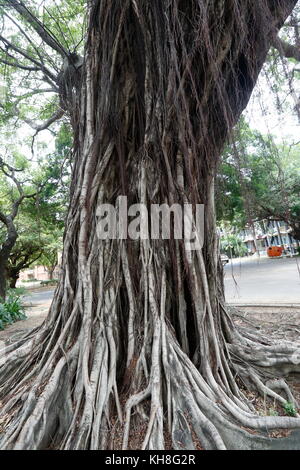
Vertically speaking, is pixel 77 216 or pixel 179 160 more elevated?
pixel 179 160

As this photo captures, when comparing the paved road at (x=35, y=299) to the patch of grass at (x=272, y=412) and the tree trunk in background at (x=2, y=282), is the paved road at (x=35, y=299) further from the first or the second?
the patch of grass at (x=272, y=412)

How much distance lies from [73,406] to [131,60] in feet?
6.39

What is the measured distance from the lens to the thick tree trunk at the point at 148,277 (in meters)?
1.23

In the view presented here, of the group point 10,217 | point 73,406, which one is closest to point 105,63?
point 73,406

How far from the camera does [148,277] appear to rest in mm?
1612

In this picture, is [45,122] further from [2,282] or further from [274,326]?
[2,282]

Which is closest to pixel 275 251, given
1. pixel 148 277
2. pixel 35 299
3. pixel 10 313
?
pixel 35 299

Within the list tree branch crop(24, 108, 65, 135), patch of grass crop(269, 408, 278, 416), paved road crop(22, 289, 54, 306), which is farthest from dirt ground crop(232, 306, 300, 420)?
paved road crop(22, 289, 54, 306)

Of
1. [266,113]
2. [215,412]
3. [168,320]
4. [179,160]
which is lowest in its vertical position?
[215,412]

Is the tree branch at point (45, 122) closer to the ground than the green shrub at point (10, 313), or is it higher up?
higher up

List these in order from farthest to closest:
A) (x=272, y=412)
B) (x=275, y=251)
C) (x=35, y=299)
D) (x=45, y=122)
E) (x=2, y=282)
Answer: (x=275, y=251) < (x=35, y=299) < (x=2, y=282) < (x=45, y=122) < (x=272, y=412)

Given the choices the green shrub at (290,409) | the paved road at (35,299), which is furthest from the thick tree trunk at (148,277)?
the paved road at (35,299)

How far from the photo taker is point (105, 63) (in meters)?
1.66
